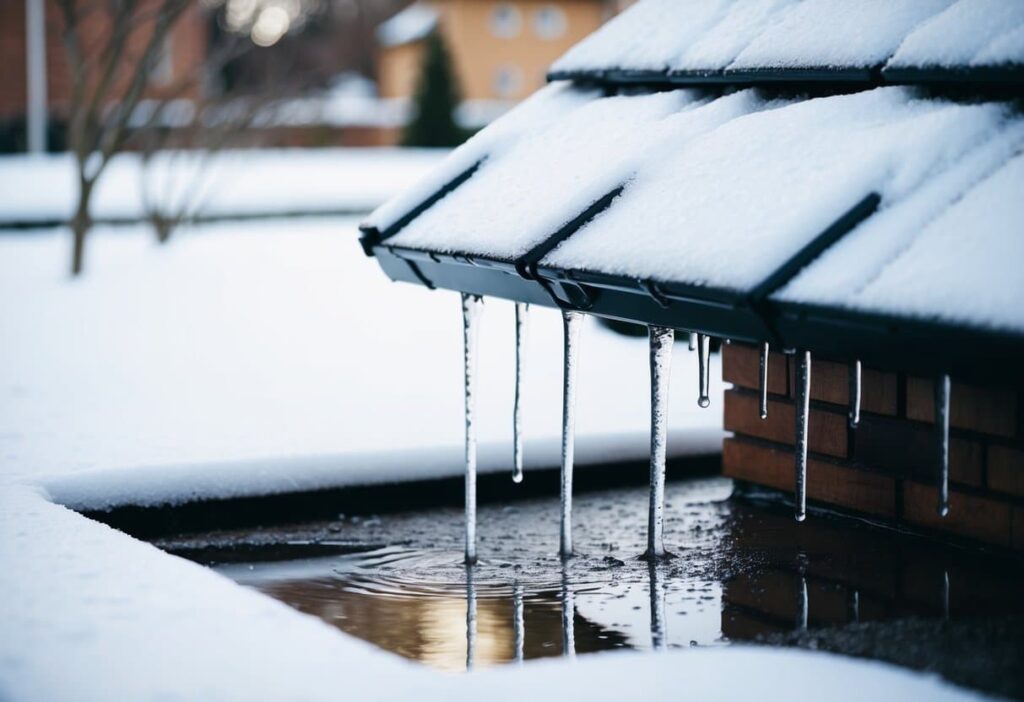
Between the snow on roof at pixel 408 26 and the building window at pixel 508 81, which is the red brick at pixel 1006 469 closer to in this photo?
the snow on roof at pixel 408 26

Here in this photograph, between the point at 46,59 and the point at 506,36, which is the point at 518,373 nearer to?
the point at 46,59

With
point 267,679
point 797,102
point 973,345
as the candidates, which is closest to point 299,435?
point 797,102

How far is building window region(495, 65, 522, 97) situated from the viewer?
45.6m

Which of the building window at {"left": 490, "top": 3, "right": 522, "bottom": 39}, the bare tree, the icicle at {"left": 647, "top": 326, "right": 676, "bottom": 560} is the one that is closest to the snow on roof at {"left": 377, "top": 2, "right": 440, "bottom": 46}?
the building window at {"left": 490, "top": 3, "right": 522, "bottom": 39}

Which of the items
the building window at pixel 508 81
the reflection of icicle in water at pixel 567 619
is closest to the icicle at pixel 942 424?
the reflection of icicle in water at pixel 567 619

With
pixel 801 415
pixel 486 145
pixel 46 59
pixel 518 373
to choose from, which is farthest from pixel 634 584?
pixel 46 59

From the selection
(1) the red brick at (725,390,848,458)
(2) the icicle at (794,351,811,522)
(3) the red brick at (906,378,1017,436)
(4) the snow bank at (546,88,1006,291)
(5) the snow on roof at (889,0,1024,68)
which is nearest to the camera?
(4) the snow bank at (546,88,1006,291)

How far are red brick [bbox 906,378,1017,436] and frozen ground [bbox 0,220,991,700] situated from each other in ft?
5.59

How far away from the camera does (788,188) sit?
373 cm

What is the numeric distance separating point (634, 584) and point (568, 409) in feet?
2.26

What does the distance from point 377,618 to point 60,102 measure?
104 ft

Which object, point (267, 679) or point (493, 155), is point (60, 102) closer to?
point (493, 155)

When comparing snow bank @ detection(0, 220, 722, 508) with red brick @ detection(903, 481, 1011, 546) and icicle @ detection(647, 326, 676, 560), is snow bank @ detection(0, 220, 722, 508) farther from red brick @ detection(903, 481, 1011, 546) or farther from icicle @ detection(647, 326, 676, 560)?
red brick @ detection(903, 481, 1011, 546)

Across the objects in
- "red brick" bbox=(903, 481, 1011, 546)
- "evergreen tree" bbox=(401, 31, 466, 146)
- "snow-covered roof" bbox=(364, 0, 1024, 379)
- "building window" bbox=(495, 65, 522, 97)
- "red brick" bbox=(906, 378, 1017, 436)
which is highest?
"building window" bbox=(495, 65, 522, 97)
